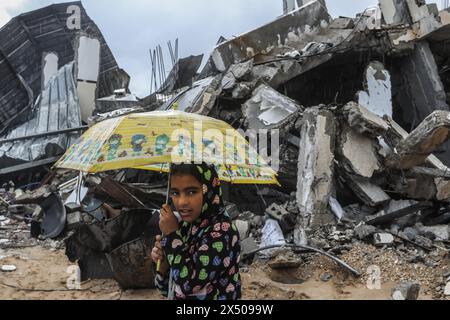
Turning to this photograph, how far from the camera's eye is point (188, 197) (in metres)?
2.04

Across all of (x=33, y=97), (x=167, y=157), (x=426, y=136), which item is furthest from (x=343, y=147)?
(x=33, y=97)

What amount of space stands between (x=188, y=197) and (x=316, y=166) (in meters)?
4.75

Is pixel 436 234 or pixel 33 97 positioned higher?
pixel 33 97

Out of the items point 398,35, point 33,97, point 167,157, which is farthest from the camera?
point 33,97

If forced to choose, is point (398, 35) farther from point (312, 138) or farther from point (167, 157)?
point (167, 157)

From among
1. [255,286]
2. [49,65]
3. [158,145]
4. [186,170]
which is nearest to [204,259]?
[186,170]

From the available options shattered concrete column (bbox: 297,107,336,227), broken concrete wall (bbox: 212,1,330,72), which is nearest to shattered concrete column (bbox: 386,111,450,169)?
shattered concrete column (bbox: 297,107,336,227)

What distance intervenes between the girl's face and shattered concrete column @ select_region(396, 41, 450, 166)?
839 centimetres

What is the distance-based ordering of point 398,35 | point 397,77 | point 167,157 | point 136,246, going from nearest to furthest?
1. point 167,157
2. point 136,246
3. point 398,35
4. point 397,77

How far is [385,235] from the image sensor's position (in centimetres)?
595

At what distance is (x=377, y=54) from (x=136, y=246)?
6.79 metres

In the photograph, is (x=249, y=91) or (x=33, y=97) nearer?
(x=249, y=91)

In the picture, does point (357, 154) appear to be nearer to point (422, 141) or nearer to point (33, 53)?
point (422, 141)

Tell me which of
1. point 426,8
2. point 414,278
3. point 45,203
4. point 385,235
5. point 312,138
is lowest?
point 414,278
